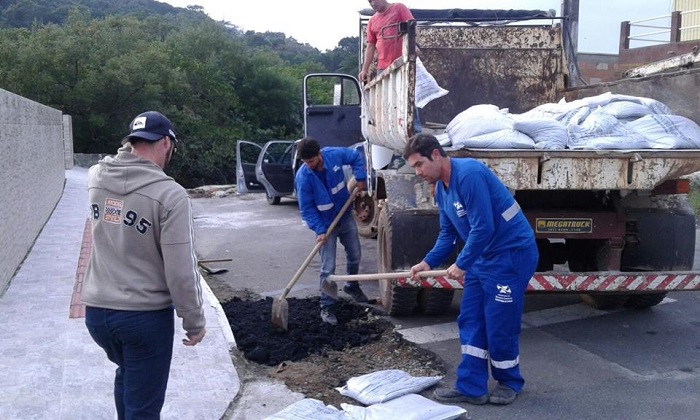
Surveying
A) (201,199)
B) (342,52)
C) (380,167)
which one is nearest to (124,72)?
(201,199)

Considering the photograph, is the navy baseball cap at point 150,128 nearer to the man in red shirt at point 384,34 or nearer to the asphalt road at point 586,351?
the asphalt road at point 586,351

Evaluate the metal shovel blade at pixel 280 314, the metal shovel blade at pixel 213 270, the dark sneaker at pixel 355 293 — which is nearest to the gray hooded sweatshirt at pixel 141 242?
the metal shovel blade at pixel 280 314

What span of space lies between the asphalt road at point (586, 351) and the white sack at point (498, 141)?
5.02 feet

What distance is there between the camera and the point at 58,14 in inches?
1895

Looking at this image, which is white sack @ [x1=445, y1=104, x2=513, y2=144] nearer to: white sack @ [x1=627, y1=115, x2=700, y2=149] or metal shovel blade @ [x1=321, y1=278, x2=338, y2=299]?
white sack @ [x1=627, y1=115, x2=700, y2=149]

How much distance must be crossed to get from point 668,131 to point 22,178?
730cm

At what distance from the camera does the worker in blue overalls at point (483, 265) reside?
14.2ft

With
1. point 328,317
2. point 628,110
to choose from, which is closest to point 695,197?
point 628,110

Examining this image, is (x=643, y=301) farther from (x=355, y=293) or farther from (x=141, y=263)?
(x=141, y=263)

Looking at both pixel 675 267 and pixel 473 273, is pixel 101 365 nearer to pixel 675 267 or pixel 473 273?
pixel 473 273

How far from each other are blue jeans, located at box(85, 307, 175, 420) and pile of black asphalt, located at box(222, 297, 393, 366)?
2.25 meters

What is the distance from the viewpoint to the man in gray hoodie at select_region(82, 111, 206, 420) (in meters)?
3.01

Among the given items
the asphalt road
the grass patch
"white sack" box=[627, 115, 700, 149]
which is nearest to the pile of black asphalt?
Result: the asphalt road

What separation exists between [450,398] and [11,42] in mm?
24987
